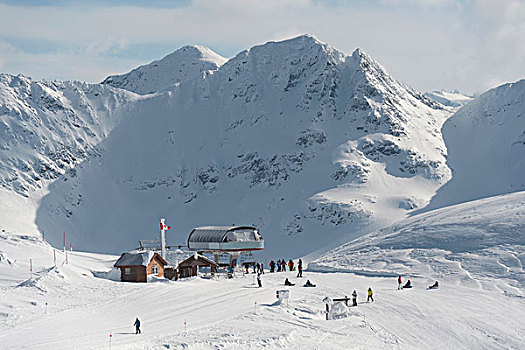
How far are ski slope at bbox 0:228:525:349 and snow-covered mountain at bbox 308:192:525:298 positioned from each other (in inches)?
111

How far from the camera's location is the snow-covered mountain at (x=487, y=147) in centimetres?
11800

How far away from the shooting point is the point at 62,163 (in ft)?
438

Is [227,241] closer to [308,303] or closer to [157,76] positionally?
[308,303]

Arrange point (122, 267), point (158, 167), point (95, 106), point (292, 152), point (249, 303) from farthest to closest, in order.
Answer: point (95, 106), point (158, 167), point (292, 152), point (122, 267), point (249, 303)

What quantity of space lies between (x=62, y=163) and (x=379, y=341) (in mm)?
104657

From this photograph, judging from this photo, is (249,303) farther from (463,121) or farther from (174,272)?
(463,121)

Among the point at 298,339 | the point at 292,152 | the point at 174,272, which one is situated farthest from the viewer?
the point at 292,152

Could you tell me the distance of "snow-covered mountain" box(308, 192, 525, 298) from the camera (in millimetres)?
58031

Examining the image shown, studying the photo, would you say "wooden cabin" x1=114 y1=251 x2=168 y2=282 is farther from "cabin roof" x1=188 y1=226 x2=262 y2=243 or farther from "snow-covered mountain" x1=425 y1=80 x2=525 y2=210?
"snow-covered mountain" x1=425 y1=80 x2=525 y2=210

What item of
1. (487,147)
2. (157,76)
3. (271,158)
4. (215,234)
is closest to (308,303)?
(215,234)

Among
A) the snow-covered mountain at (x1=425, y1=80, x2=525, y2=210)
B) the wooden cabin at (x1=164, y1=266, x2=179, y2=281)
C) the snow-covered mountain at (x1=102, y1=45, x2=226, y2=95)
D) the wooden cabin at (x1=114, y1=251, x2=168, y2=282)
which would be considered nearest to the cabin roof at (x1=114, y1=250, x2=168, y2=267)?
the wooden cabin at (x1=114, y1=251, x2=168, y2=282)

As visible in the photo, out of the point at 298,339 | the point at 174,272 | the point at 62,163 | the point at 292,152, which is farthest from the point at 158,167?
the point at 298,339

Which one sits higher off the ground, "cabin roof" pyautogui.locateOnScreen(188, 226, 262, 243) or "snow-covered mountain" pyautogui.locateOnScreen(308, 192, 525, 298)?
"cabin roof" pyautogui.locateOnScreen(188, 226, 262, 243)

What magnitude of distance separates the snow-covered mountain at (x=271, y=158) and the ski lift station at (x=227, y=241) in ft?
90.1
